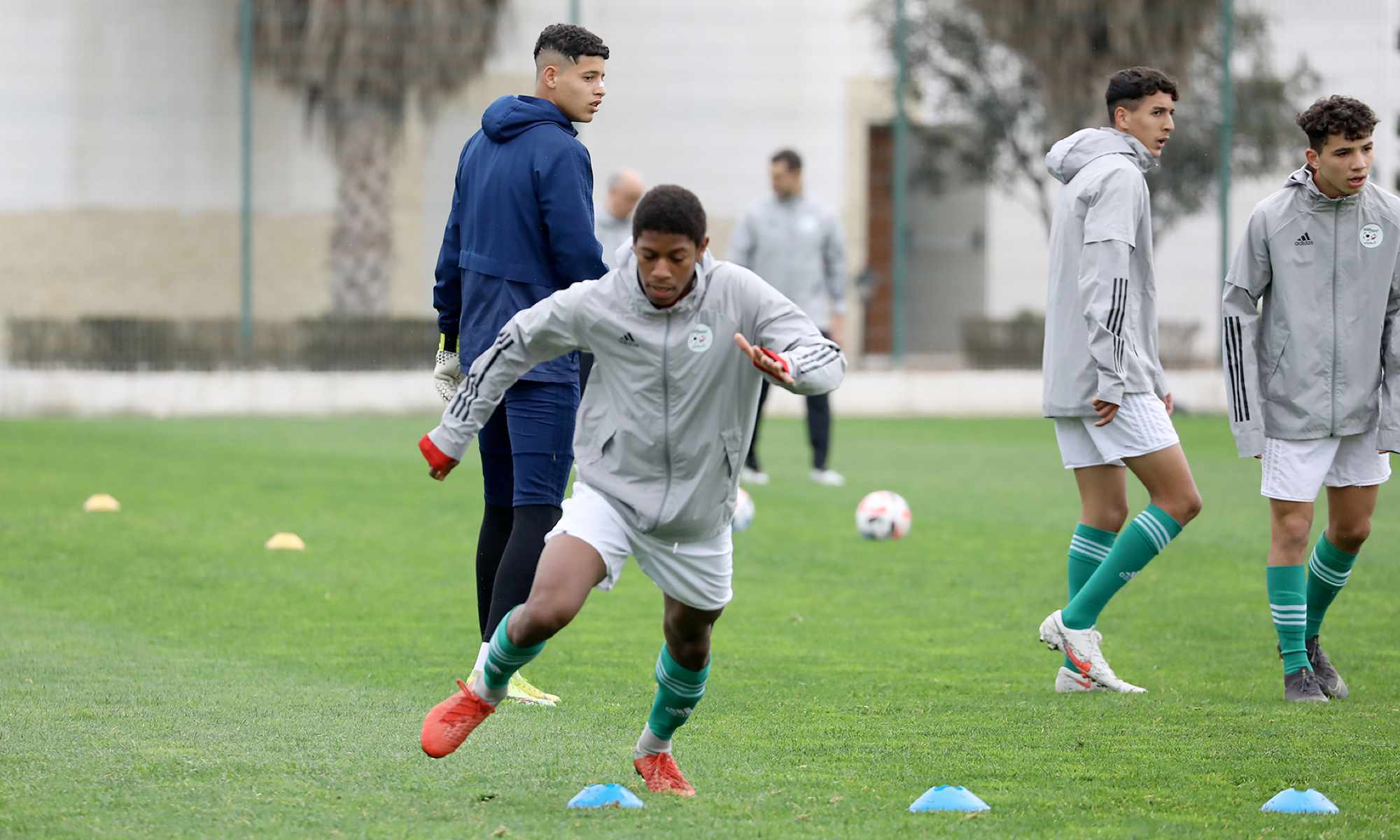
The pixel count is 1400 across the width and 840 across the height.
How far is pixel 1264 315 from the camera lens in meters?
6.53

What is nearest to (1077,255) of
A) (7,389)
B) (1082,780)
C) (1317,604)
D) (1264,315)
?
(1264,315)

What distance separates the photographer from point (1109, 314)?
6270mm

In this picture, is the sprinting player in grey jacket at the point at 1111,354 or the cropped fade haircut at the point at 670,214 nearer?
the cropped fade haircut at the point at 670,214

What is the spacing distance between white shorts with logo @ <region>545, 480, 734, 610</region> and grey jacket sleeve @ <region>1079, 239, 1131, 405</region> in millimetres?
2029

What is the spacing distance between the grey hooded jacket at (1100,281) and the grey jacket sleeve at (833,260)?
7.30 metres

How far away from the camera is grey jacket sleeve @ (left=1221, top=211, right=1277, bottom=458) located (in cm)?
645

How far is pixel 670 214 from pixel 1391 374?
124 inches

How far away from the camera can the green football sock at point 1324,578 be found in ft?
22.0

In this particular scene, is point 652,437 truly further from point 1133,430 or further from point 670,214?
point 1133,430

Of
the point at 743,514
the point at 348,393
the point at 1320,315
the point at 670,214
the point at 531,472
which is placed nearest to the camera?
the point at 670,214

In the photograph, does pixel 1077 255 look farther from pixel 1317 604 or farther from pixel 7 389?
pixel 7 389

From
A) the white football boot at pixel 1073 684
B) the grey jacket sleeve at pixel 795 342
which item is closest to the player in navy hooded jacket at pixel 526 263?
the grey jacket sleeve at pixel 795 342

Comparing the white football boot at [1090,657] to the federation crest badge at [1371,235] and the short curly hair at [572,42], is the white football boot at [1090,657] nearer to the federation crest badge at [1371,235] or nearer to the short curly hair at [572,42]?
the federation crest badge at [1371,235]

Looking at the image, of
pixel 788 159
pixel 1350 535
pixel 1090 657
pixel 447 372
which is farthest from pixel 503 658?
pixel 788 159
